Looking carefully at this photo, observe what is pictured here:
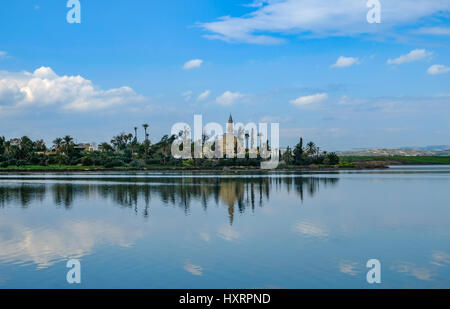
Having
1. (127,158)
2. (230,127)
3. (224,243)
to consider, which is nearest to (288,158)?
(230,127)

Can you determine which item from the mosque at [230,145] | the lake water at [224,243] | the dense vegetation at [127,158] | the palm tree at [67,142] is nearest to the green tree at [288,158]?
the dense vegetation at [127,158]

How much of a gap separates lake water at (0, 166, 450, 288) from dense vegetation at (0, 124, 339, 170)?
91690 millimetres

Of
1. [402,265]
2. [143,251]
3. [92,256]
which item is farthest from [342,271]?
[92,256]

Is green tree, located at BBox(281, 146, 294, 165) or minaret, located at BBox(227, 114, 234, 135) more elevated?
minaret, located at BBox(227, 114, 234, 135)

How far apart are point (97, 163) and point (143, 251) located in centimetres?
11341

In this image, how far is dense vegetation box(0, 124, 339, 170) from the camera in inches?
4904

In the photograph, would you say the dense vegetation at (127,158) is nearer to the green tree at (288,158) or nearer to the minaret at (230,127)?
the green tree at (288,158)

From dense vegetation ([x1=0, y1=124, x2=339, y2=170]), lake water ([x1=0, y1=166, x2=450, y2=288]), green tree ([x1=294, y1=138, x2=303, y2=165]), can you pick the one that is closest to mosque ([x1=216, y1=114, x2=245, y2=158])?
dense vegetation ([x1=0, y1=124, x2=339, y2=170])

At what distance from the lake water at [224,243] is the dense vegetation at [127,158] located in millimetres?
91690

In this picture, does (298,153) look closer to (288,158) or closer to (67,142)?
(288,158)

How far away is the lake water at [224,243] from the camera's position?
15.6 m

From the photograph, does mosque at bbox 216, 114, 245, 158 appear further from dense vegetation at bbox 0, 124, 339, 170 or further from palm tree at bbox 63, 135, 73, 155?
palm tree at bbox 63, 135, 73, 155

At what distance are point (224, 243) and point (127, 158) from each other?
391ft
